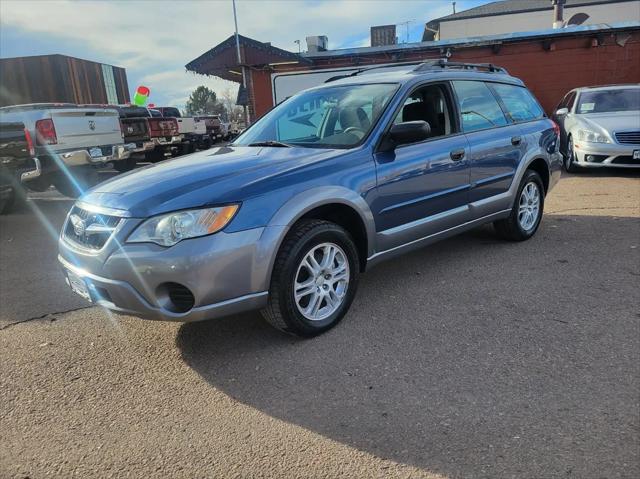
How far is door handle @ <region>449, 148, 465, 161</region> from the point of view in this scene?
13.6 ft

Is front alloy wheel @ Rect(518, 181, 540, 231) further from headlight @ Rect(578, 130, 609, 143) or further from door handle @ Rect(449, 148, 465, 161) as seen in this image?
headlight @ Rect(578, 130, 609, 143)

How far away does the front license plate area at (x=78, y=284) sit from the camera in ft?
10.2

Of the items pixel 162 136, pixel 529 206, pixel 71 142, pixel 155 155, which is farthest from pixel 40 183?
pixel 529 206

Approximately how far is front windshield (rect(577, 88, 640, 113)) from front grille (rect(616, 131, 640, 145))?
1.20 metres

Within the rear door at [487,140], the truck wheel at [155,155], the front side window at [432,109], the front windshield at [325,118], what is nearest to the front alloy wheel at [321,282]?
the front windshield at [325,118]

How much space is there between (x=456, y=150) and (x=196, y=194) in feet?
7.63

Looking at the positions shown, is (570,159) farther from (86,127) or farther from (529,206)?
(86,127)

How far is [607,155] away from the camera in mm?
8797

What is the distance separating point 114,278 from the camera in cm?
286

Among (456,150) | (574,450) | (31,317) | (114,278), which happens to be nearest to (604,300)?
(456,150)

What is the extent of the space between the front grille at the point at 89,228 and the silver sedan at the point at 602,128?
8664mm

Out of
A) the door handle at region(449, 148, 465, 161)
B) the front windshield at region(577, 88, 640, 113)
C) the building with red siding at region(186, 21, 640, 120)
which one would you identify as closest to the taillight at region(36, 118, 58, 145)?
the door handle at region(449, 148, 465, 161)

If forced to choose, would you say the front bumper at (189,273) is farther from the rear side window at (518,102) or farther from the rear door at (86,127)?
the rear door at (86,127)

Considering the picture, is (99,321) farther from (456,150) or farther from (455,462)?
(456,150)
